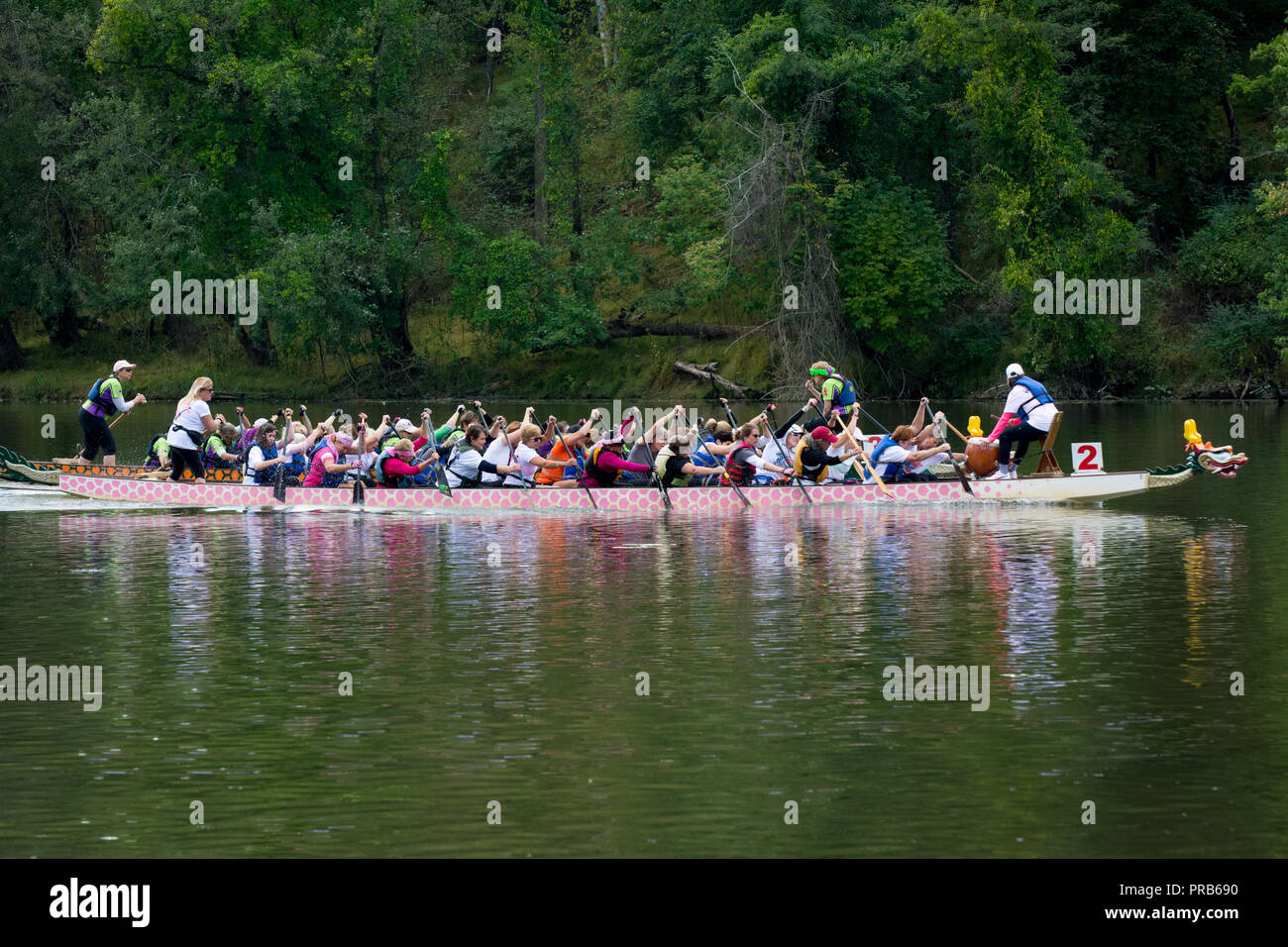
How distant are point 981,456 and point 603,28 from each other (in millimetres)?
50928

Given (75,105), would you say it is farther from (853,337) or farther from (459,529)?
(459,529)

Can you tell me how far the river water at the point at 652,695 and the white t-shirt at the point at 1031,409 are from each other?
2.63m

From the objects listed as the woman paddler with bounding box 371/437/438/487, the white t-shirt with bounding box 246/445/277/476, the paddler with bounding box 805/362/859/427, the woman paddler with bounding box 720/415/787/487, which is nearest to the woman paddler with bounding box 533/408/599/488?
the woman paddler with bounding box 371/437/438/487

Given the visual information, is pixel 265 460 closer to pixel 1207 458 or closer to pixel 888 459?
pixel 888 459

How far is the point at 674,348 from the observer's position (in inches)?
2432

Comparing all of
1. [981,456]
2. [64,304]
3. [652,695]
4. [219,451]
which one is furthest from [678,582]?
[64,304]

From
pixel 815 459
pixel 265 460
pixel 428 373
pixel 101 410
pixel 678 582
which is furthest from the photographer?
pixel 428 373

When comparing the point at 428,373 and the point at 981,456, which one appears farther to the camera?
the point at 428,373

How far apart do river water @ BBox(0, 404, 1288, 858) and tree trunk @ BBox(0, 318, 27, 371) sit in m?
49.3

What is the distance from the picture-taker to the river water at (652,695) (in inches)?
400

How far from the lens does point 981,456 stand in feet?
86.7

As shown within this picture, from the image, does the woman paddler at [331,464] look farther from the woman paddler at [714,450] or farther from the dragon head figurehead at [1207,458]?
the dragon head figurehead at [1207,458]

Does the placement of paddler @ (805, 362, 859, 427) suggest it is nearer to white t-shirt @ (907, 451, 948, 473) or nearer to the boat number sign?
white t-shirt @ (907, 451, 948, 473)


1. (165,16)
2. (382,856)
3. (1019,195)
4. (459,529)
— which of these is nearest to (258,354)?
(165,16)
